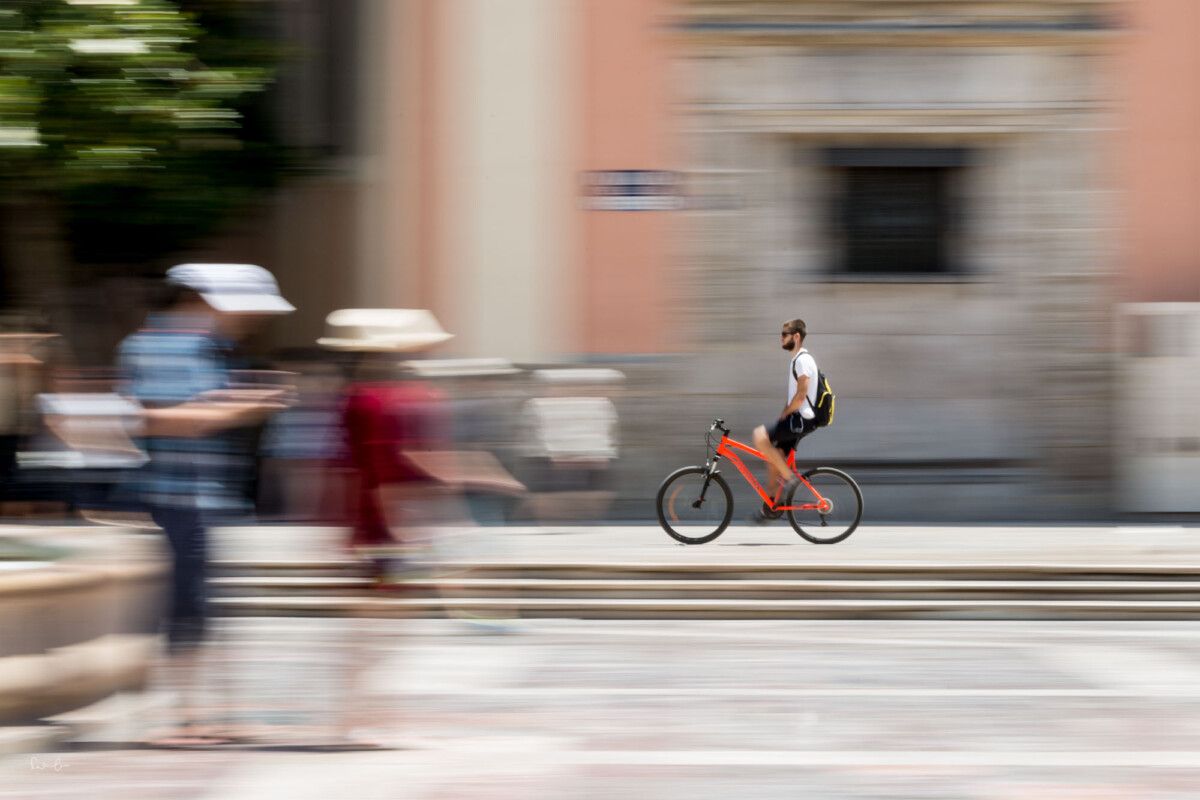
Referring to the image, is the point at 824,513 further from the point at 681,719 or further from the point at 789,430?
the point at 681,719

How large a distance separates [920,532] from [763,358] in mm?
2214

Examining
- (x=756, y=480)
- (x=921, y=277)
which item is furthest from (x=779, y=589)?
(x=921, y=277)

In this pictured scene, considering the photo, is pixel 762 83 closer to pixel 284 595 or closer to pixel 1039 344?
pixel 1039 344

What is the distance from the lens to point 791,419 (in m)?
13.3

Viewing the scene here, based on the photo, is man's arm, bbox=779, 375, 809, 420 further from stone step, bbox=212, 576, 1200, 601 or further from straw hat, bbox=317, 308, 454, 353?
straw hat, bbox=317, 308, 454, 353

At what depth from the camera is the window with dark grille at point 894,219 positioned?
1568 cm

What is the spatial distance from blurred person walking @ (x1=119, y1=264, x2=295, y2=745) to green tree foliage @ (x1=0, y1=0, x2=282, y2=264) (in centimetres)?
794

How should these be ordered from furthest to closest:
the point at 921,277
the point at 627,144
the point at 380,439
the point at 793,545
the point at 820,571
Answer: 1. the point at 921,277
2. the point at 627,144
3. the point at 793,545
4. the point at 820,571
5. the point at 380,439

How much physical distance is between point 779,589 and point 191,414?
18.4 ft

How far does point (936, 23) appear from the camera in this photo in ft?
50.3

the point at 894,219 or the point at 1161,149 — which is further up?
the point at 1161,149

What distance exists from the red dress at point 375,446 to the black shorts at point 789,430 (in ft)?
22.6

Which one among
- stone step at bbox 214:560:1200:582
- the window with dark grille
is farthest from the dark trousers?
the window with dark grille

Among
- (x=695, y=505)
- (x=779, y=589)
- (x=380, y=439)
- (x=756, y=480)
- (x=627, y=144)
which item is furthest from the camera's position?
(x=627, y=144)
